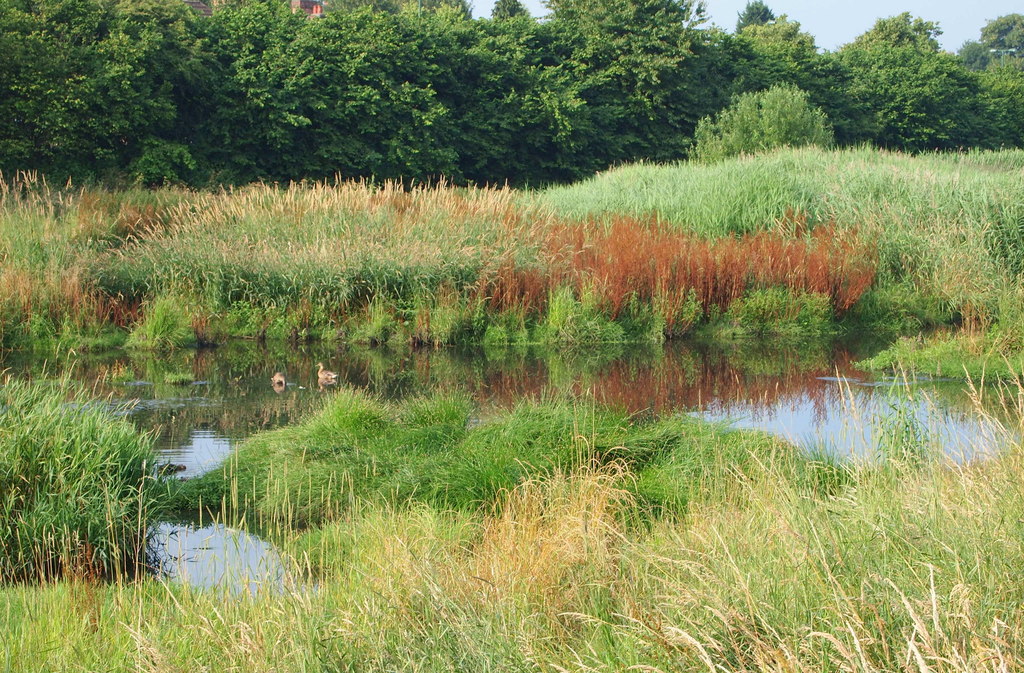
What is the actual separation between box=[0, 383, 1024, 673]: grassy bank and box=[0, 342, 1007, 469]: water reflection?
2.70 meters

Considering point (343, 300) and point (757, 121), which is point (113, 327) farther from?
point (757, 121)

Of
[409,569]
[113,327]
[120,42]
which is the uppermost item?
[120,42]

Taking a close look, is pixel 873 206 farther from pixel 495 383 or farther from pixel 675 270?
pixel 495 383

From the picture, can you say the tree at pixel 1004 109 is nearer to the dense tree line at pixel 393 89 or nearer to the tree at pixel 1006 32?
the dense tree line at pixel 393 89

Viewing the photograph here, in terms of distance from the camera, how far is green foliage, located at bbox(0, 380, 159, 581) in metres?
5.39

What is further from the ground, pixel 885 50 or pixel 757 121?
pixel 885 50

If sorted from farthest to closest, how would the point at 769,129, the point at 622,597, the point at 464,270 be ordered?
the point at 769,129
the point at 464,270
the point at 622,597

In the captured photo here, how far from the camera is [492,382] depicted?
1141 centimetres

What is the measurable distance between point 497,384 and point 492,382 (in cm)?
16

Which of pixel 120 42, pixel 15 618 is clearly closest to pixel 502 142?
pixel 120 42

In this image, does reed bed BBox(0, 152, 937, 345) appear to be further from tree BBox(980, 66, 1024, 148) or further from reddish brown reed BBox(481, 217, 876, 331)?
tree BBox(980, 66, 1024, 148)

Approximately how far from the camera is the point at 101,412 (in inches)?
252

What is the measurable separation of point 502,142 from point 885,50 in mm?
23556

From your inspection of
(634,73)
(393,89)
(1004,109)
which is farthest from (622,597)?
(1004,109)
